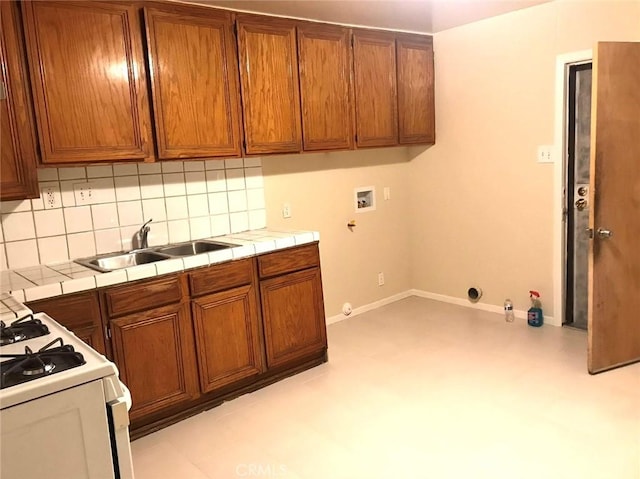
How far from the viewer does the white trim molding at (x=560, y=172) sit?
11.7ft

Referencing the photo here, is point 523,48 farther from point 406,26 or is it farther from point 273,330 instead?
point 273,330

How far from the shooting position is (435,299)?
478 centimetres

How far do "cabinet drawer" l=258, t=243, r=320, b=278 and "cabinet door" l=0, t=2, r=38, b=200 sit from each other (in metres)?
1.27

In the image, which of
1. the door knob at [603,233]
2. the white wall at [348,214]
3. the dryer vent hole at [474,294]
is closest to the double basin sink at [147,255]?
the white wall at [348,214]

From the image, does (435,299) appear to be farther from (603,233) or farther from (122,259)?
(122,259)

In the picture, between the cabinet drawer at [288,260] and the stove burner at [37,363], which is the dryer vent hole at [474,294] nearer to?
the cabinet drawer at [288,260]

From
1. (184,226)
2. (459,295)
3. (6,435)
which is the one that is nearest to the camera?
(6,435)

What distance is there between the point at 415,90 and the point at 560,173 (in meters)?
1.34

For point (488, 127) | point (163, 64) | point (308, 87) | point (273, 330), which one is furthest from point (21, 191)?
point (488, 127)

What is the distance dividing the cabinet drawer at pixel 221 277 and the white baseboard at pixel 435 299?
1.43m

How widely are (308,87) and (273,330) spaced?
1678 mm

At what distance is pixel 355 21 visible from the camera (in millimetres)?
3787

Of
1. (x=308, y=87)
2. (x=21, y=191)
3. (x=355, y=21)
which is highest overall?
(x=355, y=21)

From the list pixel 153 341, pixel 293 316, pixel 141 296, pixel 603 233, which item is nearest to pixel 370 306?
pixel 293 316
